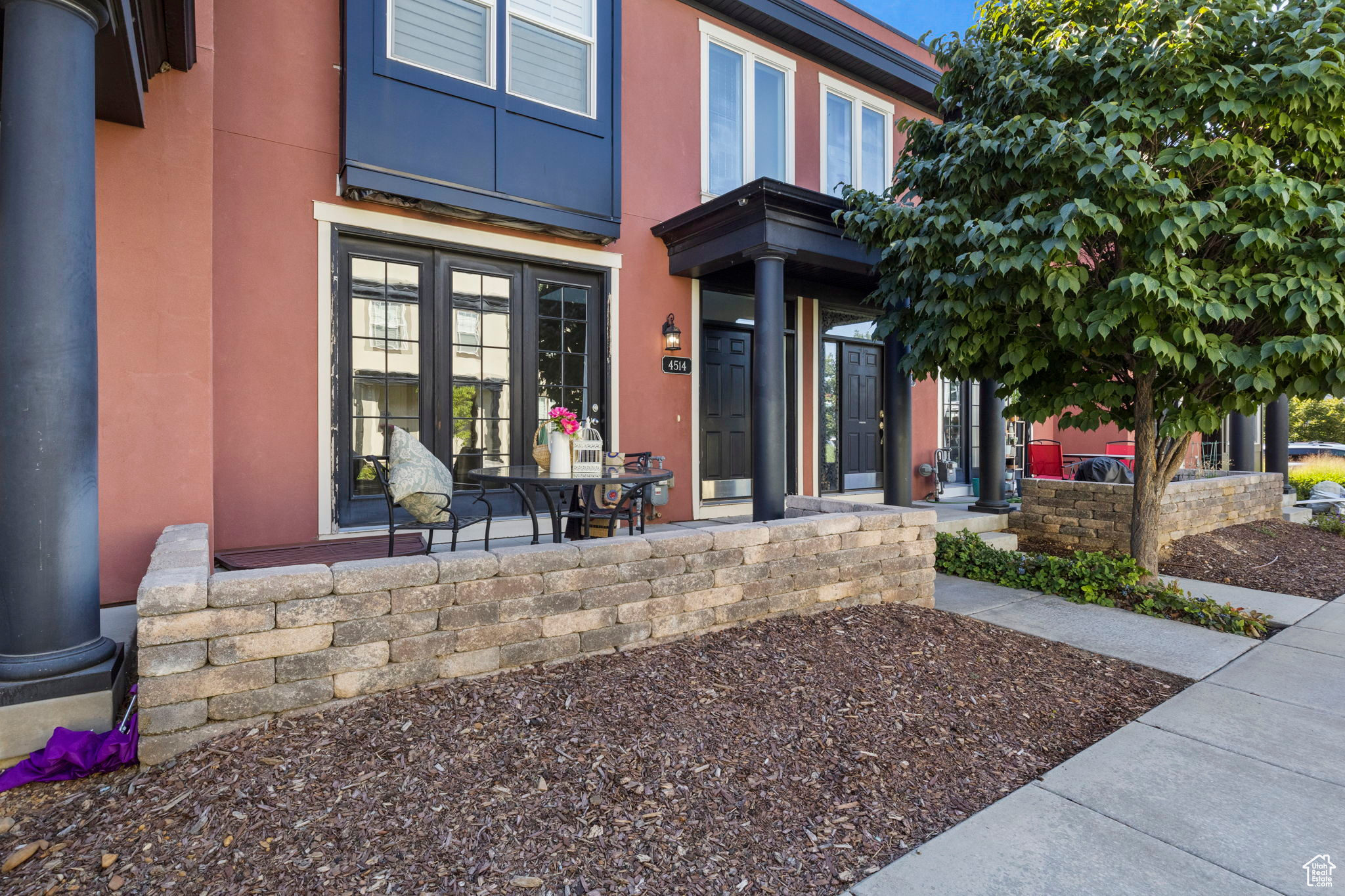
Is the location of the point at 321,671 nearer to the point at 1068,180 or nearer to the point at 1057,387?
the point at 1068,180

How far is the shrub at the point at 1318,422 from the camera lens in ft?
67.0

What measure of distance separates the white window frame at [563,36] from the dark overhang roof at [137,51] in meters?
2.24

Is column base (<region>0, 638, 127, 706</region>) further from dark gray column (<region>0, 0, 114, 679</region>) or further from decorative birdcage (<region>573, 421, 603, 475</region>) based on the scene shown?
decorative birdcage (<region>573, 421, 603, 475</region>)

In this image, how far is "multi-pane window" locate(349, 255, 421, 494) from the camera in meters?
4.78

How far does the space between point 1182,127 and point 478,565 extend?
15.5ft

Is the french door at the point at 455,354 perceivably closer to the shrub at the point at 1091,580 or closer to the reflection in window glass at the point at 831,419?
the reflection in window glass at the point at 831,419

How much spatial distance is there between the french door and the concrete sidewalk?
4265mm

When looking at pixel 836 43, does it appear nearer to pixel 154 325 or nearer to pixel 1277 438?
pixel 154 325

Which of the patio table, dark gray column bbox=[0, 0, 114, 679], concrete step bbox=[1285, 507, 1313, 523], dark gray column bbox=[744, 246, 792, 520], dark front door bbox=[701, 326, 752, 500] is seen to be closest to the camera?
A: dark gray column bbox=[0, 0, 114, 679]

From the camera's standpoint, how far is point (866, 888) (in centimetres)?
166

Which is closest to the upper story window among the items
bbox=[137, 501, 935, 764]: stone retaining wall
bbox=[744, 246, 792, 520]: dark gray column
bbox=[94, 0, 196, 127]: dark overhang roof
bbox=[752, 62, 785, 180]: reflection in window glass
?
bbox=[94, 0, 196, 127]: dark overhang roof

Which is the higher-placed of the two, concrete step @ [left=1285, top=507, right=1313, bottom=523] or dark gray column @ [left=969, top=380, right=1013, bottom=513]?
dark gray column @ [left=969, top=380, right=1013, bottom=513]

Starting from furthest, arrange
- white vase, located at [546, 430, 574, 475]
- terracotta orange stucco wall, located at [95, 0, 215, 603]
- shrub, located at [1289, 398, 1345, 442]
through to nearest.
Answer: shrub, located at [1289, 398, 1345, 442]
white vase, located at [546, 430, 574, 475]
terracotta orange stucco wall, located at [95, 0, 215, 603]

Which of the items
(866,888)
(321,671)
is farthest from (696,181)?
(866,888)
